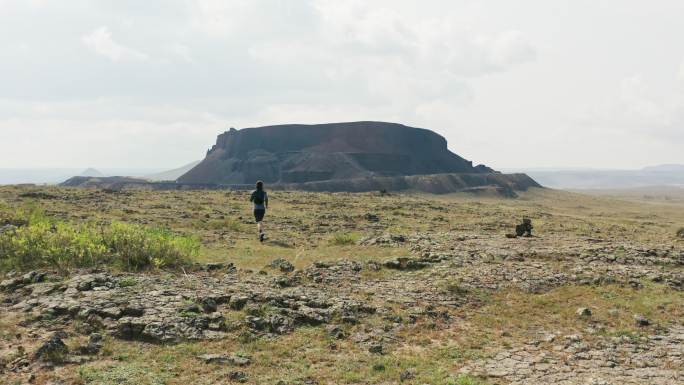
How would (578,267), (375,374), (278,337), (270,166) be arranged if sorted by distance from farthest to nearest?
(270,166), (578,267), (278,337), (375,374)

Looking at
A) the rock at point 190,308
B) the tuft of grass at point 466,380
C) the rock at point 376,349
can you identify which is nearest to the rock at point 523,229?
the rock at point 376,349

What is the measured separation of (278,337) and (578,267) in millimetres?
12127

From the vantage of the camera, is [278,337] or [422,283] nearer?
[278,337]

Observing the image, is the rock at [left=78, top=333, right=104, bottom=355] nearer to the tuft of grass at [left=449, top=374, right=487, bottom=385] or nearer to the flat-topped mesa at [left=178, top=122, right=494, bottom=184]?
the tuft of grass at [left=449, top=374, right=487, bottom=385]

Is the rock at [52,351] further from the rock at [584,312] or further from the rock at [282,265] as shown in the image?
the rock at [584,312]

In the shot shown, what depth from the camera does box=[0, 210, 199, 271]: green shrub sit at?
14.0 m

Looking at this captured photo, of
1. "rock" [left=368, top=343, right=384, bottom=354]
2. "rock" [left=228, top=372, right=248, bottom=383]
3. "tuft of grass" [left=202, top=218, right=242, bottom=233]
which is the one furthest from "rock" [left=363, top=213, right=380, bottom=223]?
"rock" [left=228, top=372, right=248, bottom=383]

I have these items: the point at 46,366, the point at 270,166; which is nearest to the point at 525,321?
the point at 46,366

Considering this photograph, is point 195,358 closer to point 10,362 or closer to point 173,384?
point 173,384

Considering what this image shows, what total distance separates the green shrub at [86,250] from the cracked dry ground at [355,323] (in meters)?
0.95

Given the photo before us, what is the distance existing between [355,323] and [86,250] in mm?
9214

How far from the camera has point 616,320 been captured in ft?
39.8

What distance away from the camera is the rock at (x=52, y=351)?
27.7 ft

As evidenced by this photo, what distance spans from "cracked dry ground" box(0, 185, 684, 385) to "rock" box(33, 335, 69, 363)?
0.12 meters
